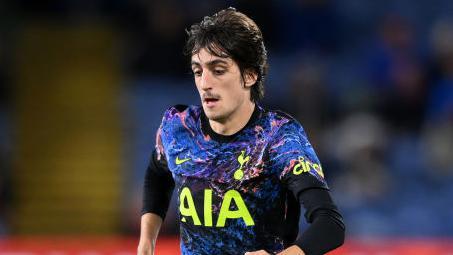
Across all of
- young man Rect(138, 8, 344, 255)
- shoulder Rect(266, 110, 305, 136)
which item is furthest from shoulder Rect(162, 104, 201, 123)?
shoulder Rect(266, 110, 305, 136)

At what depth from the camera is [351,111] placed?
955 cm

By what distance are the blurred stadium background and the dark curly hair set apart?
4.68 m

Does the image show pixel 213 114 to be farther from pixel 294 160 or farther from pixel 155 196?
pixel 155 196

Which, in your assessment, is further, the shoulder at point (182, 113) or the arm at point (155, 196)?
the arm at point (155, 196)

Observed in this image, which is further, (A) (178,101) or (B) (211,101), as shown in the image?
(A) (178,101)

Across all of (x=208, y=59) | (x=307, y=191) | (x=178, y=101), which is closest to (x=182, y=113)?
(x=208, y=59)

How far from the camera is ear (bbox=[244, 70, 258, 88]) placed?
385cm

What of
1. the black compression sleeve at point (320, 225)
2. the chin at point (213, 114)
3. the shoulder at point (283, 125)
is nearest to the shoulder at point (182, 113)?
the chin at point (213, 114)

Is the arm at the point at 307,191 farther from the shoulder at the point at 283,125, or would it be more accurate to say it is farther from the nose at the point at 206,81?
the nose at the point at 206,81

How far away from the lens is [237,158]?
3.81 metres

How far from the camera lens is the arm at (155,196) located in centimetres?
424

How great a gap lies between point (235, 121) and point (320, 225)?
2.11 ft

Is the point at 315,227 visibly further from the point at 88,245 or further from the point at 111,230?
the point at 111,230

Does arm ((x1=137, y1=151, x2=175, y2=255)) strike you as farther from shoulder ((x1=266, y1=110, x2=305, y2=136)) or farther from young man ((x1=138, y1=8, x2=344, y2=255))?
shoulder ((x1=266, y1=110, x2=305, y2=136))
